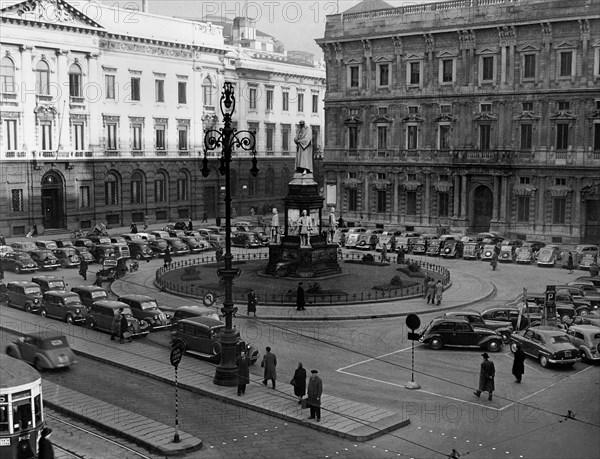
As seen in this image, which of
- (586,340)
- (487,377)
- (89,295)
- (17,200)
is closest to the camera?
(487,377)

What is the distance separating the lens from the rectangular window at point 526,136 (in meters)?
65.9

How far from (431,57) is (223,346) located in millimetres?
50696

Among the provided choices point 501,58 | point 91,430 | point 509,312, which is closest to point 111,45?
point 501,58

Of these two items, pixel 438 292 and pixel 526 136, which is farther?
pixel 526 136

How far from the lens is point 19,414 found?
18391mm

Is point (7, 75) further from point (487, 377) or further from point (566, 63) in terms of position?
point (487, 377)

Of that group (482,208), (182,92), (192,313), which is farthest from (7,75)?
(192,313)

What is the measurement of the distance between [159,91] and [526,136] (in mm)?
35857

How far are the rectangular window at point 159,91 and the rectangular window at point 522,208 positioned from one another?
1422 inches

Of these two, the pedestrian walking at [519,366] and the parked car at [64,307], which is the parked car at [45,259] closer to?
the parked car at [64,307]

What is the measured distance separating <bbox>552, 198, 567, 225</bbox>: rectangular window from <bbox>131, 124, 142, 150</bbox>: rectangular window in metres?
38.8

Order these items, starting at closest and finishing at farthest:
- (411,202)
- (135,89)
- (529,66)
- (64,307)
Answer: (64,307) → (529,66) → (411,202) → (135,89)

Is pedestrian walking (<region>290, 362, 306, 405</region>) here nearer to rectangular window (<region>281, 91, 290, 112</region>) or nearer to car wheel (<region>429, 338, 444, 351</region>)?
car wheel (<region>429, 338, 444, 351</region>)

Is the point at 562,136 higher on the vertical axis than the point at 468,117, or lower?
lower
